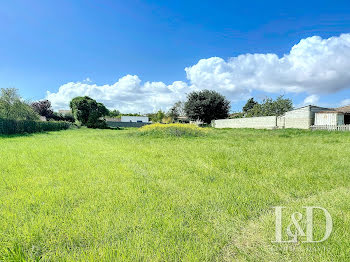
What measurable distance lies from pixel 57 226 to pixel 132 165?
2366 mm

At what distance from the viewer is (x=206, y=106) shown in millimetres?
32125

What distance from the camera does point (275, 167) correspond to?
151 inches

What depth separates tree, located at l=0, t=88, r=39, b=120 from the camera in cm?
1891

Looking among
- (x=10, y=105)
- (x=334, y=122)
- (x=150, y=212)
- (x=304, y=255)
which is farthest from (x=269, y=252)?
(x=10, y=105)

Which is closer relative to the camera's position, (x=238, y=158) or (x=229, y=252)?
(x=229, y=252)

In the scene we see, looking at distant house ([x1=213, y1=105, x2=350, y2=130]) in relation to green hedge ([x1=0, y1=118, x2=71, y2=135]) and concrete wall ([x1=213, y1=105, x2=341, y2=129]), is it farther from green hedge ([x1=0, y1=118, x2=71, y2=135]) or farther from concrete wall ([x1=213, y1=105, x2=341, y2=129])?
green hedge ([x1=0, y1=118, x2=71, y2=135])

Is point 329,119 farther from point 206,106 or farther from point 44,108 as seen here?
point 44,108

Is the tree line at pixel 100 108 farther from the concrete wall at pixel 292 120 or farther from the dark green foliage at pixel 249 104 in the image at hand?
the dark green foliage at pixel 249 104

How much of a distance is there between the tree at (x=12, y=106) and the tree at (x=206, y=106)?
23000 mm

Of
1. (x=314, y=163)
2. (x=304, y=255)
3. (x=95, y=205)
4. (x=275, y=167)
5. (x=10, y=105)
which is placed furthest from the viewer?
(x=10, y=105)

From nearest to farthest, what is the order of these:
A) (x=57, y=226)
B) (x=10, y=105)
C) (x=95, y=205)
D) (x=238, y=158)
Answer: (x=57, y=226), (x=95, y=205), (x=238, y=158), (x=10, y=105)

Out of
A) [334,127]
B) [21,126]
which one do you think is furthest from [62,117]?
[334,127]

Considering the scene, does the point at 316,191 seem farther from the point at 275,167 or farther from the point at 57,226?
the point at 57,226

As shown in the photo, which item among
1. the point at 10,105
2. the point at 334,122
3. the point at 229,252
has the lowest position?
the point at 229,252
